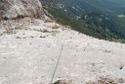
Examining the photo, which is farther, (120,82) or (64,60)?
(64,60)

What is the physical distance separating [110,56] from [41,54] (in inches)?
213

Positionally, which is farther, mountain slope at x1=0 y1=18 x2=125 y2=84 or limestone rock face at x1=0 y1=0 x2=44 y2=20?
limestone rock face at x1=0 y1=0 x2=44 y2=20

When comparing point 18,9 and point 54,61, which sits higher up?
point 54,61

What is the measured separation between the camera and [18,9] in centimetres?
4206

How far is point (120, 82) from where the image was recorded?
1605 centimetres

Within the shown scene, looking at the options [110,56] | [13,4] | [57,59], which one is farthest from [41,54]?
[13,4]

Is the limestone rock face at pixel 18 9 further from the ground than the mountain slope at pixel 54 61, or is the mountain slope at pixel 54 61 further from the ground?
the mountain slope at pixel 54 61

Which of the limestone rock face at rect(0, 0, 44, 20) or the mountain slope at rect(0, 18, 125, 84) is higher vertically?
the mountain slope at rect(0, 18, 125, 84)

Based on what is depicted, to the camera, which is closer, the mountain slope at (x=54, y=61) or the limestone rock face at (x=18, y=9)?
the mountain slope at (x=54, y=61)

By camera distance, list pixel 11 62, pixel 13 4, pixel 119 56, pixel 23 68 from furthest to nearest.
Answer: pixel 13 4
pixel 119 56
pixel 11 62
pixel 23 68

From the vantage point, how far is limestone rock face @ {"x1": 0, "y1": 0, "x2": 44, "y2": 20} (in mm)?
39594

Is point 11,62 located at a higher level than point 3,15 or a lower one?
higher

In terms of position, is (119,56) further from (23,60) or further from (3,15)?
(3,15)

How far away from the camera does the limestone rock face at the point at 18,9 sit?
3959cm
